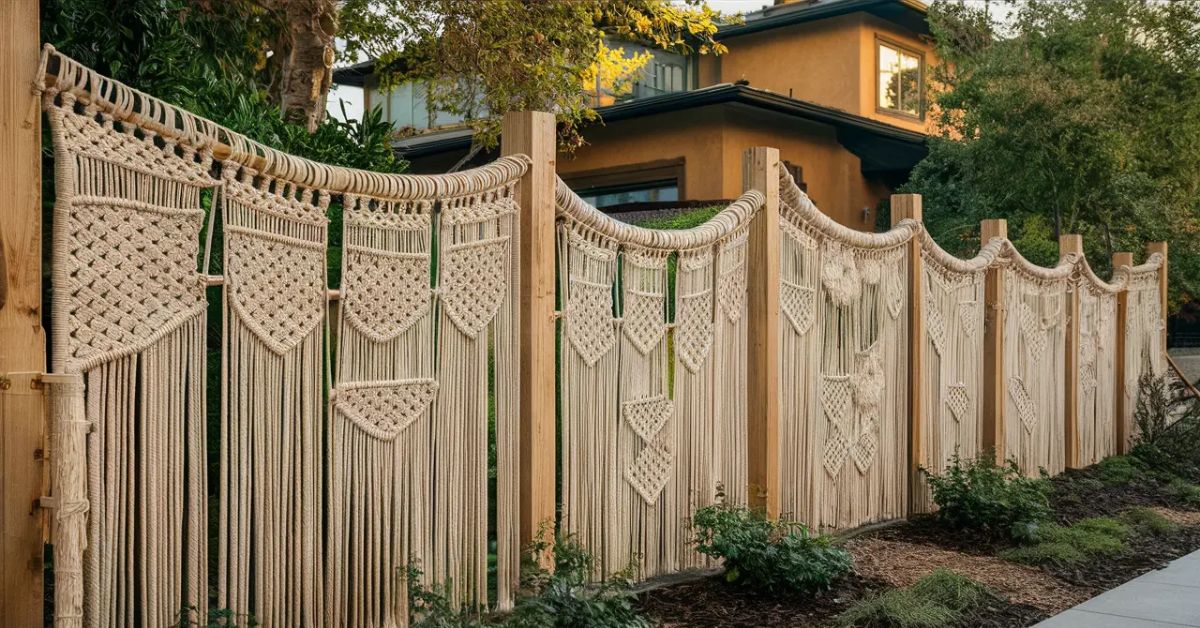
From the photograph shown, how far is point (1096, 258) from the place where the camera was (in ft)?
45.1

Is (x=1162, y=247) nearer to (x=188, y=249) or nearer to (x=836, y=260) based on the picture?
(x=836, y=260)

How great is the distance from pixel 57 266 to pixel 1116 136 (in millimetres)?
11416

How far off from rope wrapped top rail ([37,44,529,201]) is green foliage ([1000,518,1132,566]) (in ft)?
12.5

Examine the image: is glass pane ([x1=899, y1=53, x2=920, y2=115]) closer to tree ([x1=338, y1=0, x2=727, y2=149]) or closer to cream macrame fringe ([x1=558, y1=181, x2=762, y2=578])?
tree ([x1=338, y1=0, x2=727, y2=149])

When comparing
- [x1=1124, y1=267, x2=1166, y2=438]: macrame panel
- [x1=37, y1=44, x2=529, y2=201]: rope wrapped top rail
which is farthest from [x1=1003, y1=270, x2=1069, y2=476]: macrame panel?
[x1=37, y1=44, x2=529, y2=201]: rope wrapped top rail

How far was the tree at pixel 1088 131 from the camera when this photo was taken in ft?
40.3

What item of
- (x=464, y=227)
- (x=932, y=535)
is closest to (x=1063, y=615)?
(x=932, y=535)

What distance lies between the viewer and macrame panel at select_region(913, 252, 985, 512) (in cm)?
762

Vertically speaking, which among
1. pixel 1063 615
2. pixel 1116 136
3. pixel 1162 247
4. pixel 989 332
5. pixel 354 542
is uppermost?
pixel 1116 136

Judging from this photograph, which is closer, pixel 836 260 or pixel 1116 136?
pixel 836 260

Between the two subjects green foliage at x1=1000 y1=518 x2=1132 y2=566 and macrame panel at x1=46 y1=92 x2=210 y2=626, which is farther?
green foliage at x1=1000 y1=518 x2=1132 y2=566

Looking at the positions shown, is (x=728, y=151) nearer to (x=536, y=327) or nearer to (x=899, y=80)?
(x=899, y=80)

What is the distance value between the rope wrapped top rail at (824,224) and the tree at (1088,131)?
567 centimetres

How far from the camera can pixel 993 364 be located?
8422 millimetres
